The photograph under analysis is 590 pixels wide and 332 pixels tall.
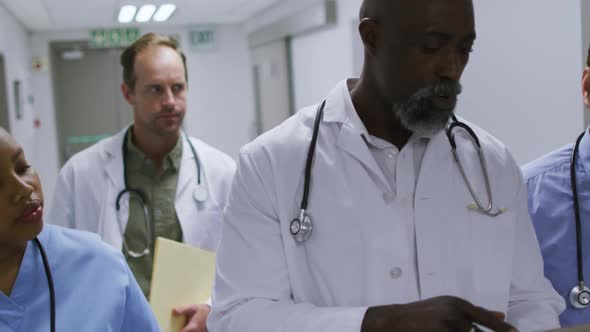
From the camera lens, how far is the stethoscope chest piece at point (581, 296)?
1.34 metres

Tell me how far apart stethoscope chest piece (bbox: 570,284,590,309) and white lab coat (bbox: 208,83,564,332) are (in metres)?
0.20

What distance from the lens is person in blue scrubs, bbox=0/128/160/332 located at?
1.10 meters

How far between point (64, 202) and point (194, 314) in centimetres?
58

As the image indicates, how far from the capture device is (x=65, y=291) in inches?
45.6

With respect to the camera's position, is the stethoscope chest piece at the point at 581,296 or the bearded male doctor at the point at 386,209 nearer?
the bearded male doctor at the point at 386,209

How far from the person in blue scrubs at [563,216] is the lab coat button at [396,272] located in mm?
490

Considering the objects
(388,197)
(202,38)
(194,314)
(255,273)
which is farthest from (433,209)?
(202,38)

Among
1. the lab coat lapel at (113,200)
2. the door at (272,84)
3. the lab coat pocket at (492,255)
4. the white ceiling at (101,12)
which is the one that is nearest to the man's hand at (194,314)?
the lab coat lapel at (113,200)

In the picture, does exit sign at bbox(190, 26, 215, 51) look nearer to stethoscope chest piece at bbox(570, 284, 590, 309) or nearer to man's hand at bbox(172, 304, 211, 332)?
man's hand at bbox(172, 304, 211, 332)

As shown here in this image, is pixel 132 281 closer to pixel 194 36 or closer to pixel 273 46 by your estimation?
pixel 273 46

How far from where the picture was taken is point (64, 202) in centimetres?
197

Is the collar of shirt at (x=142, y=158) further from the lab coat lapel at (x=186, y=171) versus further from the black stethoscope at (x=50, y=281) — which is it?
the black stethoscope at (x=50, y=281)

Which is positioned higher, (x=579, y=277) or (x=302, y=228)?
(x=302, y=228)

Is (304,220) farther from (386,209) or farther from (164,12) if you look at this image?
(164,12)
